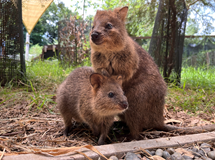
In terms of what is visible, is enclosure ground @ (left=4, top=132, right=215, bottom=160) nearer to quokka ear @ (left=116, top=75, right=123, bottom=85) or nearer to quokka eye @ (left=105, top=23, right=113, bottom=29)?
quokka ear @ (left=116, top=75, right=123, bottom=85)

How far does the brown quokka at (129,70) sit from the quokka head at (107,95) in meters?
0.18

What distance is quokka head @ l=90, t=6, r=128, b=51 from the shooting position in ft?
8.11

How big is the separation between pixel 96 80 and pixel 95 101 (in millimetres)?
290

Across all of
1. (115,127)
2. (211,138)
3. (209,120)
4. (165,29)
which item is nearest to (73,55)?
(165,29)

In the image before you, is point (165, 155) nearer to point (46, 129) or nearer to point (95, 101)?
point (95, 101)

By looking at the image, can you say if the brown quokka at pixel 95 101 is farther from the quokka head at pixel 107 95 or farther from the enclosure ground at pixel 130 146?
the enclosure ground at pixel 130 146

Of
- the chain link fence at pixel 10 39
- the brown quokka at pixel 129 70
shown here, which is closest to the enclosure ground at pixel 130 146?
the brown quokka at pixel 129 70

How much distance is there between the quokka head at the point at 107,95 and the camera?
96.6 inches

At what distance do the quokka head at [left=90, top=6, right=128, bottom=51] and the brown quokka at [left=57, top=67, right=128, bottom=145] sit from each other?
41 centimetres

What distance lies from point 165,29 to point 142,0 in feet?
4.18

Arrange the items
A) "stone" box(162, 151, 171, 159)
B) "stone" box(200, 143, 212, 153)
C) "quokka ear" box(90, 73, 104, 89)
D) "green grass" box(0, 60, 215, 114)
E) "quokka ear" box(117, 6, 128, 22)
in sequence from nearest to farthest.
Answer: "stone" box(162, 151, 171, 159), "stone" box(200, 143, 212, 153), "quokka ear" box(90, 73, 104, 89), "quokka ear" box(117, 6, 128, 22), "green grass" box(0, 60, 215, 114)

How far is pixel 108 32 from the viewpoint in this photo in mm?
2562

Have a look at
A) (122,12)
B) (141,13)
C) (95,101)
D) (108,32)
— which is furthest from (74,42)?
(95,101)

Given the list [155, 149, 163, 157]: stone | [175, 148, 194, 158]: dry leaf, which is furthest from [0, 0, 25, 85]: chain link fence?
[175, 148, 194, 158]: dry leaf
